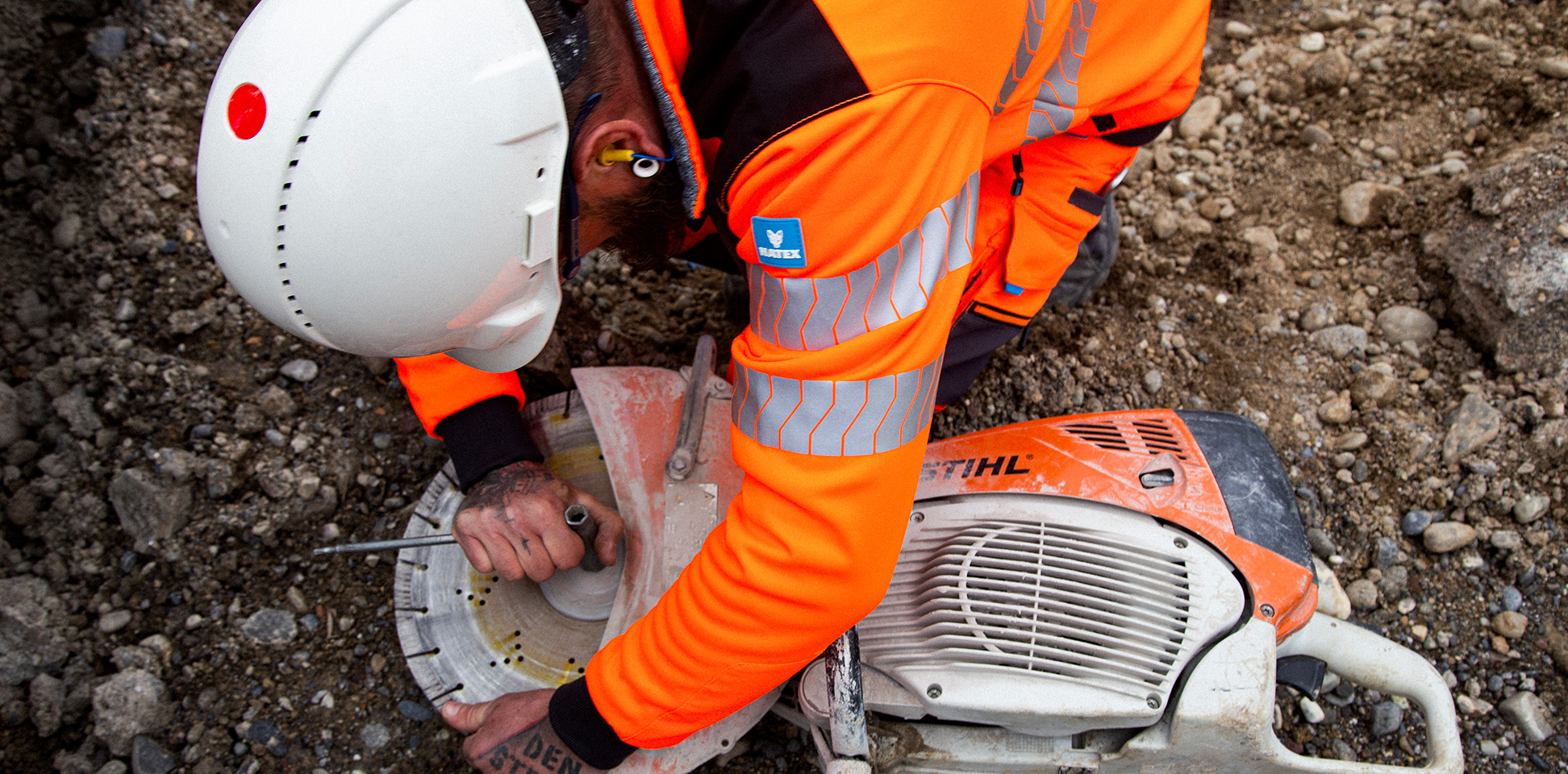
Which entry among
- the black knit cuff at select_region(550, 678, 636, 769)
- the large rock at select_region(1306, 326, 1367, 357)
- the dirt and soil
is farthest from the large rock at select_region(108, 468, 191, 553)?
the large rock at select_region(1306, 326, 1367, 357)

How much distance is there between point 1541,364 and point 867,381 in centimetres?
209

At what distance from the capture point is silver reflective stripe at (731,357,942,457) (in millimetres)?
1153

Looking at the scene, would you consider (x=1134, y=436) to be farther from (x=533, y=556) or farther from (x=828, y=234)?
(x=533, y=556)

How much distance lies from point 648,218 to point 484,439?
715 millimetres

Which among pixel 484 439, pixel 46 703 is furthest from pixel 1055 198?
pixel 46 703

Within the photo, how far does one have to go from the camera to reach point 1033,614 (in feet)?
4.87

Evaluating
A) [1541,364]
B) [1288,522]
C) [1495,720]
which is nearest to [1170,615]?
[1288,522]

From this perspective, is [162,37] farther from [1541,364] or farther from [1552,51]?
[1552,51]

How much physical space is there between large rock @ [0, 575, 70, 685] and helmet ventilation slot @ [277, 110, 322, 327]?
1.19m

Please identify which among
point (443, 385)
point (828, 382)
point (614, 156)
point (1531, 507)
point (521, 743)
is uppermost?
point (614, 156)

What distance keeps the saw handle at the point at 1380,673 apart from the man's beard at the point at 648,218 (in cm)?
138

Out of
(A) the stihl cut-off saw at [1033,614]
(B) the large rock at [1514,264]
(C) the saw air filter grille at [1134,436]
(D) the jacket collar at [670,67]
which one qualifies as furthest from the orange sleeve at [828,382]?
(B) the large rock at [1514,264]

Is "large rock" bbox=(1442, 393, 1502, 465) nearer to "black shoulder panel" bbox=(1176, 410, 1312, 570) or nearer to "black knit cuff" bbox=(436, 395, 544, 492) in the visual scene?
"black shoulder panel" bbox=(1176, 410, 1312, 570)

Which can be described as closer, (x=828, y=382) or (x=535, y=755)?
(x=828, y=382)
